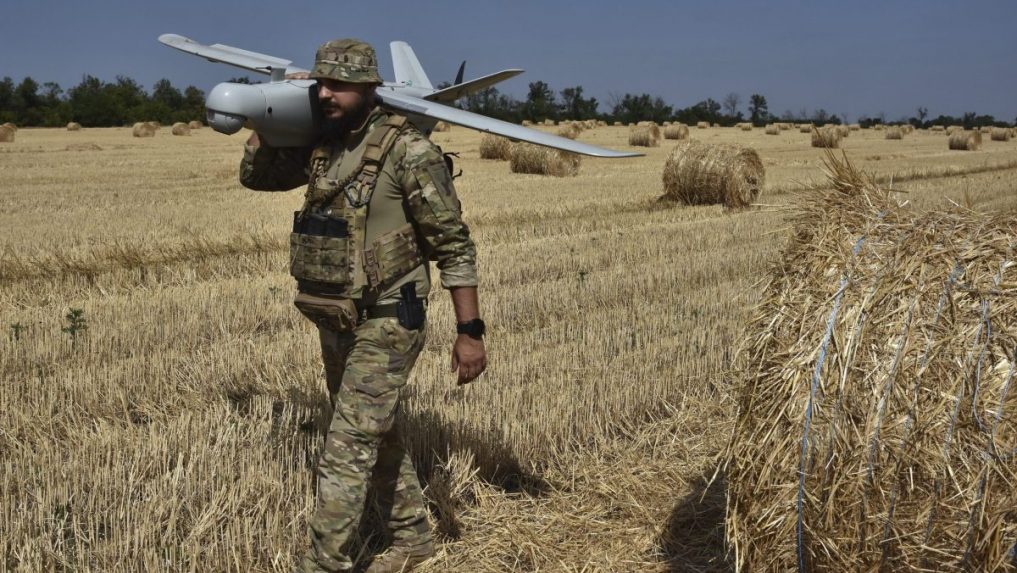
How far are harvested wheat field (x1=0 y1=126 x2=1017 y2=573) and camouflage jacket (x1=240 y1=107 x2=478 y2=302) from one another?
123cm

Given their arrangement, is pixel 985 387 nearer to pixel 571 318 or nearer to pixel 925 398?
pixel 925 398

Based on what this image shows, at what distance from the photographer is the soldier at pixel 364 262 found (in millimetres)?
3658

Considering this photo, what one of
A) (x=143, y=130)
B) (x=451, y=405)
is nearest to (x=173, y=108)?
(x=143, y=130)

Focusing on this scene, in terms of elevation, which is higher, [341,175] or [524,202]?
[341,175]

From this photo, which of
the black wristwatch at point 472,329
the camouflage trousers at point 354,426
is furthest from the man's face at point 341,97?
the black wristwatch at point 472,329

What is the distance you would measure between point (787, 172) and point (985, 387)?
1979cm

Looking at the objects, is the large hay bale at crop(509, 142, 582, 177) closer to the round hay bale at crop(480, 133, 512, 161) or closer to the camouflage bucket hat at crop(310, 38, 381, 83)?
the round hay bale at crop(480, 133, 512, 161)

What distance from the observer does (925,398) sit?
3145 millimetres

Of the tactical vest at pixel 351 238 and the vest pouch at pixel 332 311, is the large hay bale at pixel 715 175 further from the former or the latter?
the vest pouch at pixel 332 311

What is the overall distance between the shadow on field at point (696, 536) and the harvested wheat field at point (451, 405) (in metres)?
0.01

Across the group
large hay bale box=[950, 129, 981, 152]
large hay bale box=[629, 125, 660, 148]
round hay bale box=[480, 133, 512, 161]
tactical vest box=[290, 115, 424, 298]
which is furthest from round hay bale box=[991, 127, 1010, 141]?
tactical vest box=[290, 115, 424, 298]

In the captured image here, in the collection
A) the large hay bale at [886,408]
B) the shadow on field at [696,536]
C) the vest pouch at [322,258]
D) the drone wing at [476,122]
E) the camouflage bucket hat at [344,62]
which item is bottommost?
the shadow on field at [696,536]

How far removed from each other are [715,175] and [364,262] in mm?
12518

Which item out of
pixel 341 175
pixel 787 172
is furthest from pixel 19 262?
pixel 787 172
